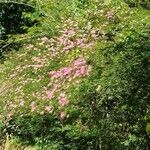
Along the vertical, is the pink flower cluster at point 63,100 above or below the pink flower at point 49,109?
above

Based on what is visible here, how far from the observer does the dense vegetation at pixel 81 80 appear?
317 inches

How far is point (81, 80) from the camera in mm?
9664

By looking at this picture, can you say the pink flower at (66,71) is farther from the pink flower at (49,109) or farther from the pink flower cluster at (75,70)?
the pink flower at (49,109)

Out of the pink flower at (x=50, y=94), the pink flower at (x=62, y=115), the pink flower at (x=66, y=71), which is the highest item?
the pink flower at (x=66, y=71)

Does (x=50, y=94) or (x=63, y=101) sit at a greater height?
(x=63, y=101)

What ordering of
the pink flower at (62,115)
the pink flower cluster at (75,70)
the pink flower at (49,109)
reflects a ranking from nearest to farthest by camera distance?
the pink flower at (62,115)
the pink flower at (49,109)
the pink flower cluster at (75,70)

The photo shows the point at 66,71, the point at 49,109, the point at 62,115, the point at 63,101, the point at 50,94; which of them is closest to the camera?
the point at 62,115

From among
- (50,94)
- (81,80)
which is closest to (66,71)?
(50,94)

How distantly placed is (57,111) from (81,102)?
0.82 meters

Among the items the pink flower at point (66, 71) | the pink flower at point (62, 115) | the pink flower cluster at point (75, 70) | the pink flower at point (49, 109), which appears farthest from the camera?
the pink flower at point (66, 71)

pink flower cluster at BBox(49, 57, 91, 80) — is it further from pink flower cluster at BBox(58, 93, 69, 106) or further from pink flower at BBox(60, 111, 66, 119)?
pink flower at BBox(60, 111, 66, 119)

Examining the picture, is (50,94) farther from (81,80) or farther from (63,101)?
(81,80)

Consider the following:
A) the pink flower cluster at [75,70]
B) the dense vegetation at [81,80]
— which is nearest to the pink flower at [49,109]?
the dense vegetation at [81,80]

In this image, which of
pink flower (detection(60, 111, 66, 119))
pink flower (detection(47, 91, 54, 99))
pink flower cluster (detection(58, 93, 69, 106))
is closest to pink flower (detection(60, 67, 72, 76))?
pink flower (detection(47, 91, 54, 99))
